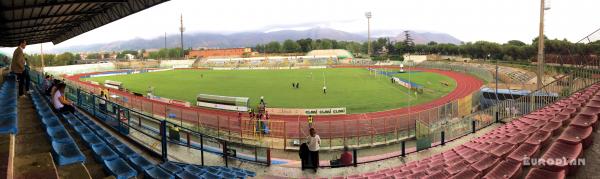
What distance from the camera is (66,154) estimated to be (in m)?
3.94

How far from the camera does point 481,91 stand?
2642 centimetres

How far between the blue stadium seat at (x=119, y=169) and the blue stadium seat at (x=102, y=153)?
0.14m

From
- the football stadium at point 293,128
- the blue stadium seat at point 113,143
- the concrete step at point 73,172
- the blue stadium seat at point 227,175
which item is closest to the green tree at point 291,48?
the football stadium at point 293,128

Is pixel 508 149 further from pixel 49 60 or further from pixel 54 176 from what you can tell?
pixel 49 60

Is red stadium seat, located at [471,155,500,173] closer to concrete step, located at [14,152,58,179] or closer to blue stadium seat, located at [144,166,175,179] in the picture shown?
blue stadium seat, located at [144,166,175,179]

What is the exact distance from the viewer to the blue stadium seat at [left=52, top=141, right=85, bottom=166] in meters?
3.73

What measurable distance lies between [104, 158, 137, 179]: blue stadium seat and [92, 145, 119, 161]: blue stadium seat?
138 millimetres

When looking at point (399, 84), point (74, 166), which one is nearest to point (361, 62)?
point (399, 84)

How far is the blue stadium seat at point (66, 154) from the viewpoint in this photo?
3.73 meters

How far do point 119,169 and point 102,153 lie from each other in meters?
0.80

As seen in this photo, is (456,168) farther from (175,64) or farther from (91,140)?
(175,64)

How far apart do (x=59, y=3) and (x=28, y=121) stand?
17.2 feet

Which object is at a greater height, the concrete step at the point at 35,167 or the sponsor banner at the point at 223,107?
the concrete step at the point at 35,167

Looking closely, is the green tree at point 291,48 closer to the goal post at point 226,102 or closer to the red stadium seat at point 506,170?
the goal post at point 226,102
